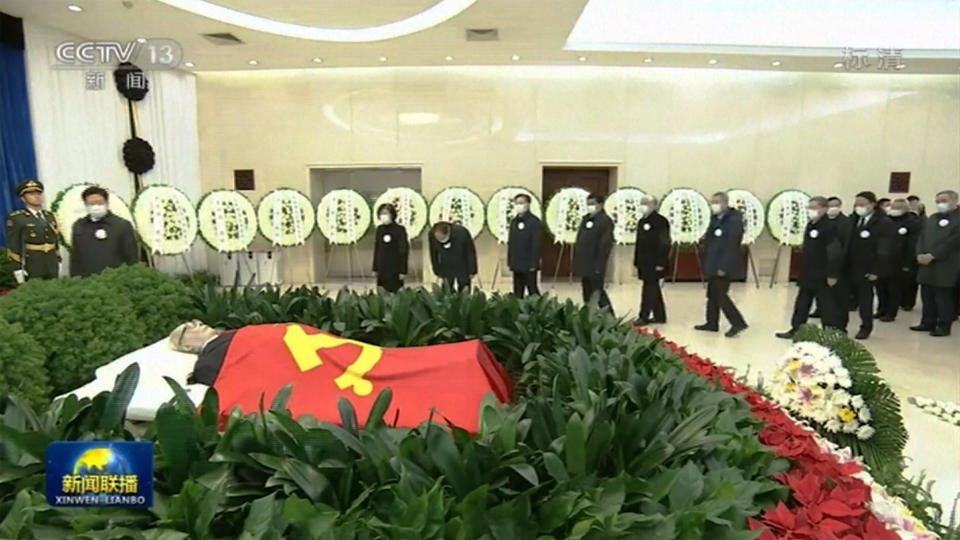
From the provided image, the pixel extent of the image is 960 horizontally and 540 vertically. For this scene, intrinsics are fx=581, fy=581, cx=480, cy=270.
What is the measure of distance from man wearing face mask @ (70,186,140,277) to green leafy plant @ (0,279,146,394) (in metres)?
2.41

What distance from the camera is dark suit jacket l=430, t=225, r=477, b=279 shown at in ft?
22.4

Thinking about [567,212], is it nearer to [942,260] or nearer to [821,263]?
[821,263]

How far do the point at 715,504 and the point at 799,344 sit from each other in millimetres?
1293

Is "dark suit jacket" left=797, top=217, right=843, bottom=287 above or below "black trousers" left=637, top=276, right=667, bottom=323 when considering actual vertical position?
above

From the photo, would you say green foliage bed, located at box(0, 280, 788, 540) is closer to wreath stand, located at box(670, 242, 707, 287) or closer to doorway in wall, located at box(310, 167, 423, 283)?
wreath stand, located at box(670, 242, 707, 287)

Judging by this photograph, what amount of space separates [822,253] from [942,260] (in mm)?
1615

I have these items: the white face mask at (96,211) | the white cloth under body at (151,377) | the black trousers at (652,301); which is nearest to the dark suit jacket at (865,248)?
the black trousers at (652,301)

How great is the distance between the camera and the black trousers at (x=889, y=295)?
7.02m

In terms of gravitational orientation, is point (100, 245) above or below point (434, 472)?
above

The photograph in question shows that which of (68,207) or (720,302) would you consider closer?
(720,302)

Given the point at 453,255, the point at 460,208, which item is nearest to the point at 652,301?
the point at 453,255

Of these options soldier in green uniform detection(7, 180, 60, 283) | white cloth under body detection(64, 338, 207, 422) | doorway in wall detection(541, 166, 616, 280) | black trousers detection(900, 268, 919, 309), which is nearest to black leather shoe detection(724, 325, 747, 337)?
black trousers detection(900, 268, 919, 309)

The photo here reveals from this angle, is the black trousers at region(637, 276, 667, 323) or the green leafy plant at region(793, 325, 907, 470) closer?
the green leafy plant at region(793, 325, 907, 470)

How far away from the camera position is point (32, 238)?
566cm
